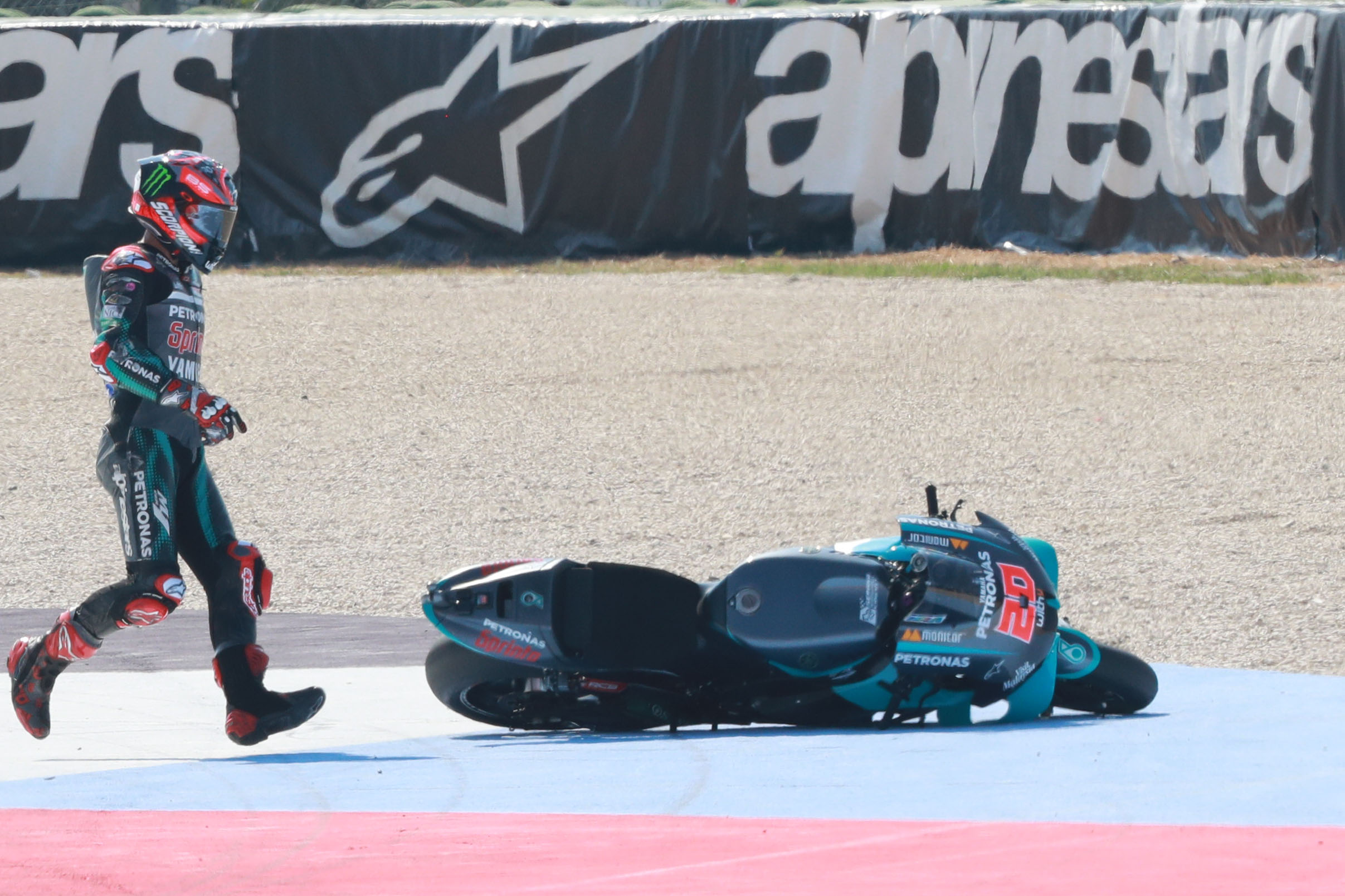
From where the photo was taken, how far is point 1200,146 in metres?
14.4

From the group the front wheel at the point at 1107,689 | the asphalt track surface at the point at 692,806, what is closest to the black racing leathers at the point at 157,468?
the asphalt track surface at the point at 692,806

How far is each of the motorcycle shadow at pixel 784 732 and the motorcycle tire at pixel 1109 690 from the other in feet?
0.10

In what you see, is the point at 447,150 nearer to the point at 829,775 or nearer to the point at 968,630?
the point at 968,630

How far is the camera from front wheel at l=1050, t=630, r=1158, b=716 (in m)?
4.96

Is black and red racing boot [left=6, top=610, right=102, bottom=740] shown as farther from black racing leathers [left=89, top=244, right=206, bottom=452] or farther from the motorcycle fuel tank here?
the motorcycle fuel tank

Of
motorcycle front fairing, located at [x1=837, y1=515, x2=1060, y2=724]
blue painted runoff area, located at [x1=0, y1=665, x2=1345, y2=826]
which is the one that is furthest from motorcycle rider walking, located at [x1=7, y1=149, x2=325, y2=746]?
motorcycle front fairing, located at [x1=837, y1=515, x2=1060, y2=724]

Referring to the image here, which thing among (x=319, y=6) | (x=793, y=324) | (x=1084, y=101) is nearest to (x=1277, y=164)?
(x=1084, y=101)

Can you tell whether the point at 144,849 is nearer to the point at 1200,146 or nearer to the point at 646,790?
the point at 646,790

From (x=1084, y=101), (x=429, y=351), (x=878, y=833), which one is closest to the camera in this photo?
(x=878, y=833)

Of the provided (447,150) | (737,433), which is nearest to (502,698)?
(737,433)

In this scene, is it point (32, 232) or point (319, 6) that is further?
point (319, 6)

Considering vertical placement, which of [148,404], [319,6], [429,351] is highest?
[319,6]

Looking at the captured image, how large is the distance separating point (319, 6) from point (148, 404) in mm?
13820

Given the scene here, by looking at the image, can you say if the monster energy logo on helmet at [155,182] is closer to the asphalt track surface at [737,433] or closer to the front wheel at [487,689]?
the front wheel at [487,689]
